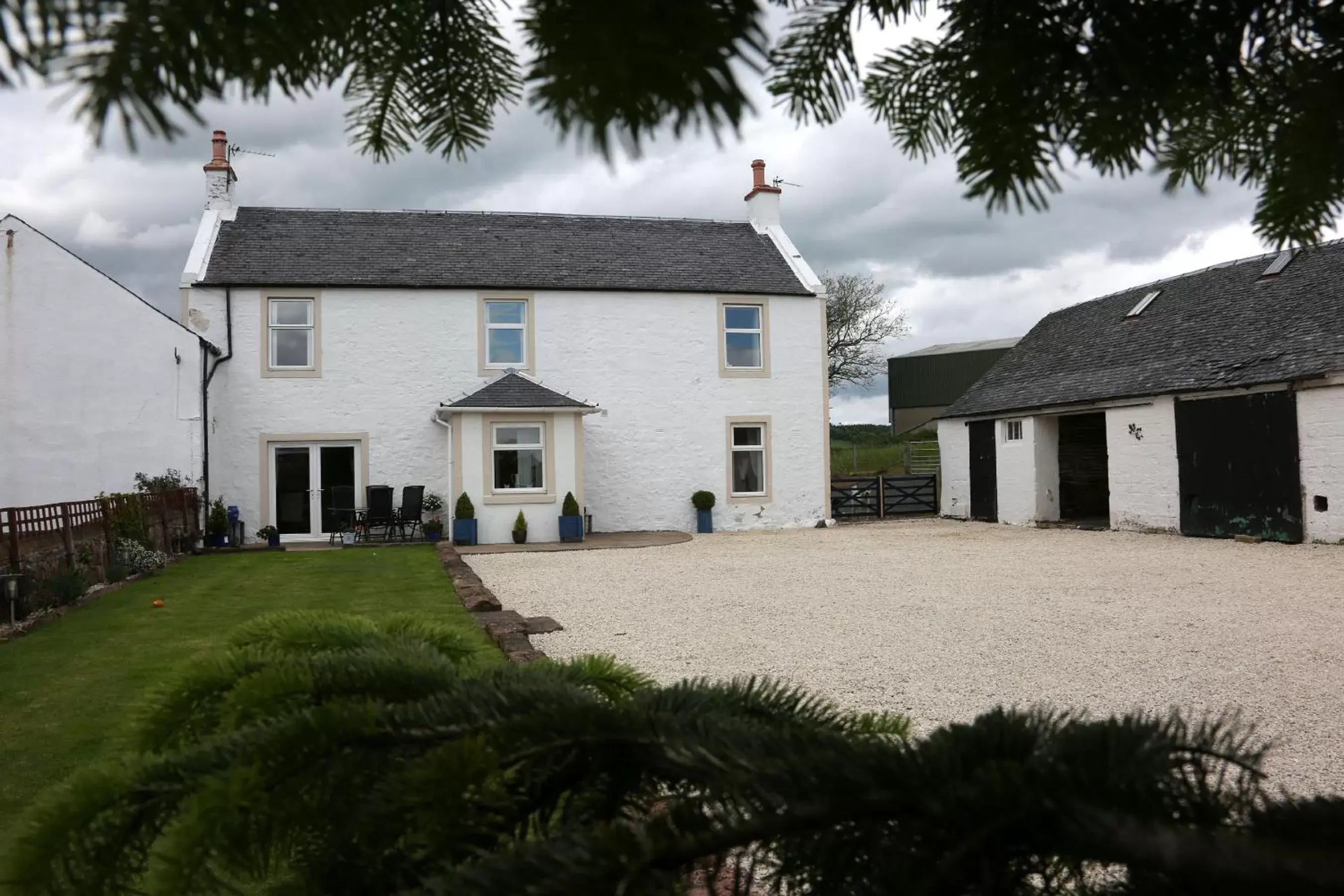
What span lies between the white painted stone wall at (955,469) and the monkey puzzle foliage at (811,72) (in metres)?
22.9

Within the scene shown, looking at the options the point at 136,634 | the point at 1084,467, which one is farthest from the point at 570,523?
the point at 1084,467

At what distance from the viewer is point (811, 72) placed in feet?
3.01

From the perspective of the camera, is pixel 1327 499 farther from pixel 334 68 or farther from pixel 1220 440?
pixel 334 68

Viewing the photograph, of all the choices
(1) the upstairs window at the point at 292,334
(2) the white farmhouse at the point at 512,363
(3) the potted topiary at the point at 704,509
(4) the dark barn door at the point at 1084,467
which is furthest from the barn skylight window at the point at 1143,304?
(1) the upstairs window at the point at 292,334

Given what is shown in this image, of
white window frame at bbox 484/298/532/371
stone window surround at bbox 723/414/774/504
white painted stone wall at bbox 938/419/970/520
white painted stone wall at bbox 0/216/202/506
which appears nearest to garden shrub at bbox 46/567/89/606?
white painted stone wall at bbox 0/216/202/506

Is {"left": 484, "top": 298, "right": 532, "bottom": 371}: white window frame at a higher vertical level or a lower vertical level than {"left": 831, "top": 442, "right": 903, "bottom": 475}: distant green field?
higher

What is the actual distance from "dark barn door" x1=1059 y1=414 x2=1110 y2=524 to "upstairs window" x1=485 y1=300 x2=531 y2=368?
1337cm

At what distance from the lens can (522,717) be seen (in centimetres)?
91

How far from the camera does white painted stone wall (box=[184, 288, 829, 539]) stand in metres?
18.0

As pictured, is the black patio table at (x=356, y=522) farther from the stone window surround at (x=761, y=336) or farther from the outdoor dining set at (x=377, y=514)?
the stone window surround at (x=761, y=336)

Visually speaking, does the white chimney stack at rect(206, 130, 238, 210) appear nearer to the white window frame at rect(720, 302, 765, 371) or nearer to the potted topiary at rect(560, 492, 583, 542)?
the potted topiary at rect(560, 492, 583, 542)

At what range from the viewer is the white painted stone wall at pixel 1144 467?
1689 cm

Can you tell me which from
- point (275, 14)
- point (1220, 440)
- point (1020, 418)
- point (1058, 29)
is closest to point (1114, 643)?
point (1058, 29)

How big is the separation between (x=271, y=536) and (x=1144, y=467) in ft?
55.8
